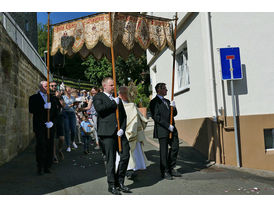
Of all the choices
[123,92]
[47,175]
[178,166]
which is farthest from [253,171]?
[47,175]

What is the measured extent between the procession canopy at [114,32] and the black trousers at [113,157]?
206 cm

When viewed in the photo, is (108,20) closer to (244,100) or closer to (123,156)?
(123,156)

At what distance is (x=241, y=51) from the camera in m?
7.05

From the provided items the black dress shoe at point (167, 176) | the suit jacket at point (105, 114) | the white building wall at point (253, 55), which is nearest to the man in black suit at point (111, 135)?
the suit jacket at point (105, 114)

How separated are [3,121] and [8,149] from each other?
0.79 meters

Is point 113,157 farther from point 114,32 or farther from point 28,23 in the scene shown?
point 28,23

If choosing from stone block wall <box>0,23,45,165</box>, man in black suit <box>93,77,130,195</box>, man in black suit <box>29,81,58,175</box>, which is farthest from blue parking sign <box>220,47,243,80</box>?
stone block wall <box>0,23,45,165</box>

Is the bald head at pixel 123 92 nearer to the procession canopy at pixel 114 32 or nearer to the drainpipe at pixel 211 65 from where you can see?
the procession canopy at pixel 114 32

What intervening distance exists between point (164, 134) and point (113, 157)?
1448 mm

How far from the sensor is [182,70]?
1001 cm

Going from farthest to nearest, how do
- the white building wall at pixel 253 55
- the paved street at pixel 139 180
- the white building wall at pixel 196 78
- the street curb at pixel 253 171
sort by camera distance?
1. the white building wall at pixel 196 78
2. the white building wall at pixel 253 55
3. the street curb at pixel 253 171
4. the paved street at pixel 139 180

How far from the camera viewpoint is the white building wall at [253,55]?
6.93 m

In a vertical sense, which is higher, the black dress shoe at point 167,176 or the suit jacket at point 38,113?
the suit jacket at point 38,113

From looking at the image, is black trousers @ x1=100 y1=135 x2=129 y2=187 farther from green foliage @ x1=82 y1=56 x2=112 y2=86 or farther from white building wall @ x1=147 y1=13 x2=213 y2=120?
green foliage @ x1=82 y1=56 x2=112 y2=86
